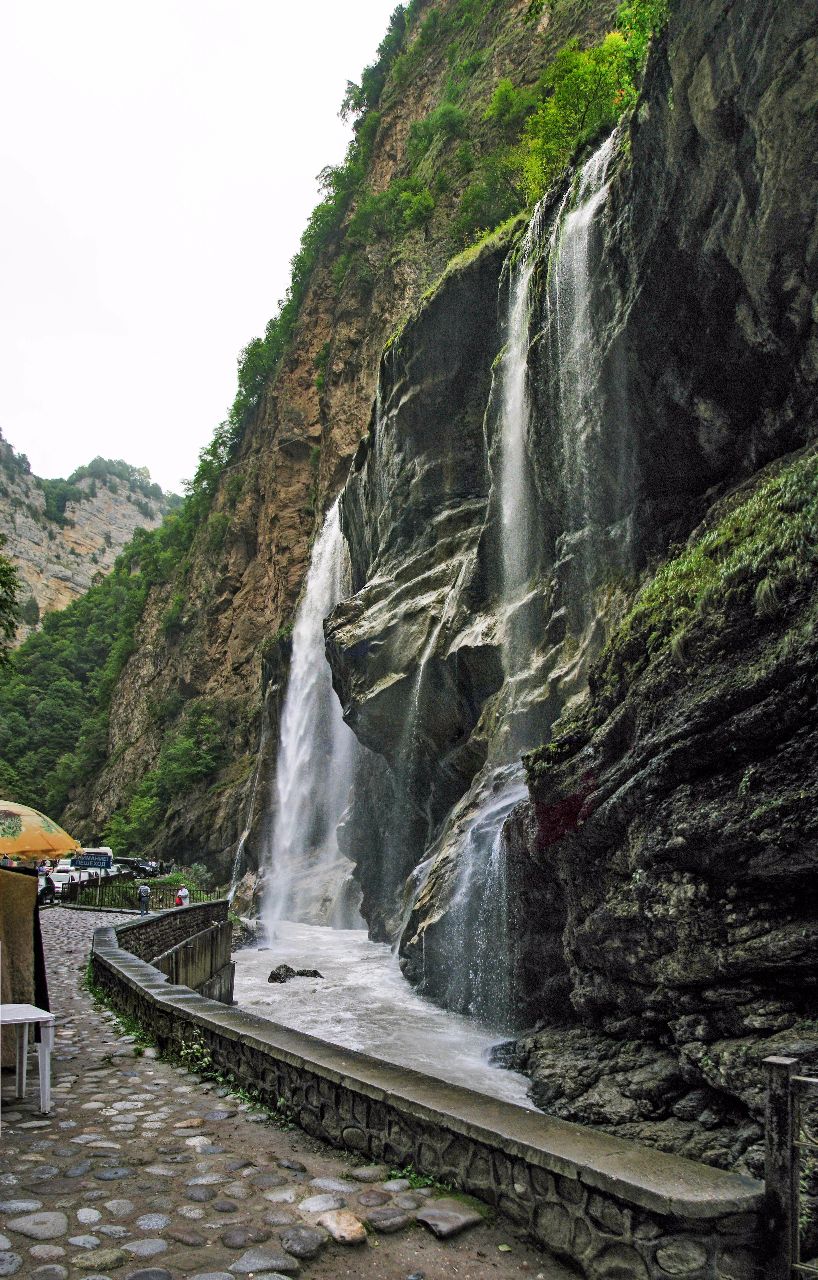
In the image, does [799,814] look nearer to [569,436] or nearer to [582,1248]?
[582,1248]

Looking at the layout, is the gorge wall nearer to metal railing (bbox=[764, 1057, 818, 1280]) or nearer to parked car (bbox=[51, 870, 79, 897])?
metal railing (bbox=[764, 1057, 818, 1280])

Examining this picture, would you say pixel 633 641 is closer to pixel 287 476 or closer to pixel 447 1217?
pixel 447 1217

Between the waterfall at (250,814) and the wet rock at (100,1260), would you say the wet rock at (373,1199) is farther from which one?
the waterfall at (250,814)

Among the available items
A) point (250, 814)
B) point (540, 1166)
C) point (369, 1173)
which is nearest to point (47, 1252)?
point (369, 1173)

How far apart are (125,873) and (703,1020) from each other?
3552 centimetres

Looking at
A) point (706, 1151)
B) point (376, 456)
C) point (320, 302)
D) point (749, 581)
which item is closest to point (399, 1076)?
point (706, 1151)

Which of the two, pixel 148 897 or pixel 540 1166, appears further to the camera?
pixel 148 897

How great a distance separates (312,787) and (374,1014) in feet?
59.6

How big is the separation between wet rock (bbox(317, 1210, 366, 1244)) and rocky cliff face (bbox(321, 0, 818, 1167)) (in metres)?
4.44

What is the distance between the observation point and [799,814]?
288 inches

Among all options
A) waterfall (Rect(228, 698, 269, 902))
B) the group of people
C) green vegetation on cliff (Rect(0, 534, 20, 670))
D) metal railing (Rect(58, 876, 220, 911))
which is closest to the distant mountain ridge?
waterfall (Rect(228, 698, 269, 902))

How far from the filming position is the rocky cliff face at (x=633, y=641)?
791 cm

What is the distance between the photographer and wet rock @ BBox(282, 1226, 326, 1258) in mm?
3604

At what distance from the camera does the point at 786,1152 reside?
3.32 metres
